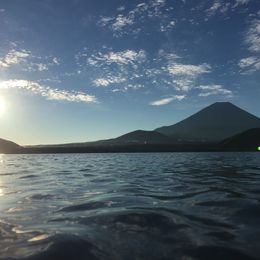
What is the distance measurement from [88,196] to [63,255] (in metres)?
8.67

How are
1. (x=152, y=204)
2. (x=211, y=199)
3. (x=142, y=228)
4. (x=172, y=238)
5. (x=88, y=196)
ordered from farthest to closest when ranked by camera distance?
(x=88, y=196), (x=211, y=199), (x=152, y=204), (x=142, y=228), (x=172, y=238)

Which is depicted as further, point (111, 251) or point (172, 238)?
point (172, 238)

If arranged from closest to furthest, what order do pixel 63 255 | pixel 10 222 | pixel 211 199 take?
pixel 63 255, pixel 10 222, pixel 211 199

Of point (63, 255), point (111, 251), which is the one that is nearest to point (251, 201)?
point (111, 251)

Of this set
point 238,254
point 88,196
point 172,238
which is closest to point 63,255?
point 172,238

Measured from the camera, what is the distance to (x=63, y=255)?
276 inches

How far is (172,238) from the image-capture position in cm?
830

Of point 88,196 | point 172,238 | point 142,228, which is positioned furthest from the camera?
point 88,196

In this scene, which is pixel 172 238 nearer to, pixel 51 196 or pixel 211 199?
pixel 211 199

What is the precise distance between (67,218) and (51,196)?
17.6 ft

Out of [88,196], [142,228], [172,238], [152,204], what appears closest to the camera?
[172,238]

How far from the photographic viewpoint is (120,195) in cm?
1577

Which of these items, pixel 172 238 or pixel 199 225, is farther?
A: pixel 199 225

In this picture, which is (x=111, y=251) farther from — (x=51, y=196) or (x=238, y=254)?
(x=51, y=196)
